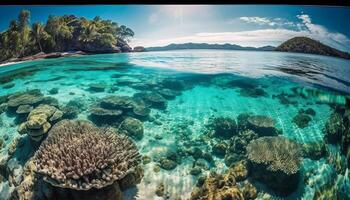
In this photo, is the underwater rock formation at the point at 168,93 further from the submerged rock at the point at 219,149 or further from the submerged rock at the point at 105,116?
the submerged rock at the point at 219,149

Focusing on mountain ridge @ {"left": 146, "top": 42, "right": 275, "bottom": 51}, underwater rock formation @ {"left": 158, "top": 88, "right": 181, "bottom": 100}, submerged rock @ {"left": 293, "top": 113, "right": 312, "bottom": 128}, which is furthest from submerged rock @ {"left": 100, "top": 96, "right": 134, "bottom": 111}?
mountain ridge @ {"left": 146, "top": 42, "right": 275, "bottom": 51}

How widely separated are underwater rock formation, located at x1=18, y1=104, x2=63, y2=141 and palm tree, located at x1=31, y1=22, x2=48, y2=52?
11475 millimetres

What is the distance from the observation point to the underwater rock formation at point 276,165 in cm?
661

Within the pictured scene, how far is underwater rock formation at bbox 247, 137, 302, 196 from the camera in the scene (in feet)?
21.7

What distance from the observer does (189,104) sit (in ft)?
39.0

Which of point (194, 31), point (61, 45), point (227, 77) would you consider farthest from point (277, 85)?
point (61, 45)

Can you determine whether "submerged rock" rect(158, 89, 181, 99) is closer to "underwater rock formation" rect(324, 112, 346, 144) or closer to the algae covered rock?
"underwater rock formation" rect(324, 112, 346, 144)

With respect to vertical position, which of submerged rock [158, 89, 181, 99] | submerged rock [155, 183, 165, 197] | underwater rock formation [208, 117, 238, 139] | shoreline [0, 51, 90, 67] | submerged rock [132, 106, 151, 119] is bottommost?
submerged rock [155, 183, 165, 197]

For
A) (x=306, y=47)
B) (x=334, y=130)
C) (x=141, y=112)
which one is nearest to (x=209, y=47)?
(x=306, y=47)

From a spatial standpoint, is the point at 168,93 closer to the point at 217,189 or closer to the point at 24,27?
the point at 217,189

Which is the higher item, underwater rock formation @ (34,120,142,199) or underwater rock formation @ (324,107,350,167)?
underwater rock formation @ (34,120,142,199)

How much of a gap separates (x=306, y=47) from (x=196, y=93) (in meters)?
6.55

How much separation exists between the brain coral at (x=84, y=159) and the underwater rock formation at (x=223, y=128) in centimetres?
404

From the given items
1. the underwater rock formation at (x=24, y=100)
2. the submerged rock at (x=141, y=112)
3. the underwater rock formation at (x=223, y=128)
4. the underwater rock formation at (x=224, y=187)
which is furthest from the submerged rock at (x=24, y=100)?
the underwater rock formation at (x=224, y=187)
